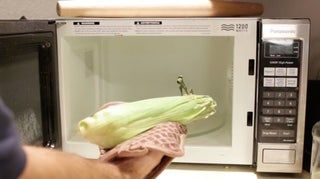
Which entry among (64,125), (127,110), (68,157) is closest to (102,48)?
(64,125)

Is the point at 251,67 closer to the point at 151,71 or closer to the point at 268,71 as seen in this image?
the point at 268,71

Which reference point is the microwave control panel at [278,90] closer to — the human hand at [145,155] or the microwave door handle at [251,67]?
the microwave door handle at [251,67]

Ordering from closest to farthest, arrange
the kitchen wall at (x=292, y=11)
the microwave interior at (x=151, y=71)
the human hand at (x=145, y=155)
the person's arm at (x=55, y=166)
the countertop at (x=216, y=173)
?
the person's arm at (x=55, y=166) → the human hand at (x=145, y=155) → the countertop at (x=216, y=173) → the microwave interior at (x=151, y=71) → the kitchen wall at (x=292, y=11)

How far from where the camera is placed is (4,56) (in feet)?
2.25

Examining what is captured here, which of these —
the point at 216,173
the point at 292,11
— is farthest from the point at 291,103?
the point at 292,11

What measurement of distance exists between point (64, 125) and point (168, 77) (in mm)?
323

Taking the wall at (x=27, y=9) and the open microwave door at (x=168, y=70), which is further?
the wall at (x=27, y=9)

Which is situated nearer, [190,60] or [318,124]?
[318,124]

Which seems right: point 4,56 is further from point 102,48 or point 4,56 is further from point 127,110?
point 102,48

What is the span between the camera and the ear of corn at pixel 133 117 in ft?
2.31

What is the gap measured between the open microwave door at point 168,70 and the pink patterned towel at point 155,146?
17 centimetres

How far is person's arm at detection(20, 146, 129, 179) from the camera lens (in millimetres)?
352

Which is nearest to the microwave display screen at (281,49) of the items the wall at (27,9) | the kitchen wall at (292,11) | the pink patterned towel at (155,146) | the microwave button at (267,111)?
the microwave button at (267,111)

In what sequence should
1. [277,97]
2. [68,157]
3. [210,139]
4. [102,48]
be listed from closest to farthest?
[68,157] → [277,97] → [210,139] → [102,48]
